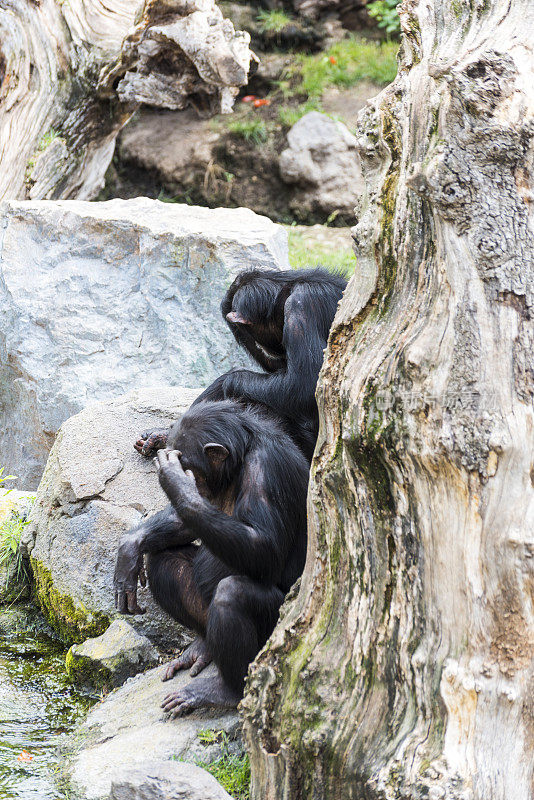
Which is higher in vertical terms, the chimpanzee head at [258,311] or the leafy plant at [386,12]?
the leafy plant at [386,12]

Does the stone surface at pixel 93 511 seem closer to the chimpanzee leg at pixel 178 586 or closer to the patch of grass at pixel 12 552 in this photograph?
the patch of grass at pixel 12 552

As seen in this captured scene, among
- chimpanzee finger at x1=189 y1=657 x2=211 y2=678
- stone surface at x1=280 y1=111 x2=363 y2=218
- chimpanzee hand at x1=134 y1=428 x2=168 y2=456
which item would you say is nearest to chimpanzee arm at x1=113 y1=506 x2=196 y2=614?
chimpanzee finger at x1=189 y1=657 x2=211 y2=678

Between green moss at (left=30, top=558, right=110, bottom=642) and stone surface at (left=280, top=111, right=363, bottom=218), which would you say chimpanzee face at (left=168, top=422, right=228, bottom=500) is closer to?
green moss at (left=30, top=558, right=110, bottom=642)

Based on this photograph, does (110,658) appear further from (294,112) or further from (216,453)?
(294,112)

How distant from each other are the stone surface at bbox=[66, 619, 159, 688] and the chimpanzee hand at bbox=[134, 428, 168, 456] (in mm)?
A: 1016

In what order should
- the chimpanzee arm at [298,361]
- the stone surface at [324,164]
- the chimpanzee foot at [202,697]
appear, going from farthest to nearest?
1. the stone surface at [324,164]
2. the chimpanzee arm at [298,361]
3. the chimpanzee foot at [202,697]

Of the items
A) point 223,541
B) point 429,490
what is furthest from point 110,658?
point 429,490

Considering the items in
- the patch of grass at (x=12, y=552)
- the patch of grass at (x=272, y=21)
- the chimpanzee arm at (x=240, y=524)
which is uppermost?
the patch of grass at (x=272, y=21)

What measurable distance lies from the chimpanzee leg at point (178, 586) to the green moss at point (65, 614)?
53cm

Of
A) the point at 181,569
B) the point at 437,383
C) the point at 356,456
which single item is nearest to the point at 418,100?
the point at 437,383

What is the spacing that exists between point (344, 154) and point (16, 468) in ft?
22.8

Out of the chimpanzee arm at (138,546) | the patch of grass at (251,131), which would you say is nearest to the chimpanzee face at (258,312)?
the chimpanzee arm at (138,546)

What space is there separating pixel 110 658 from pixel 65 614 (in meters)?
0.58

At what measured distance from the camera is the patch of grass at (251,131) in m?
12.1
